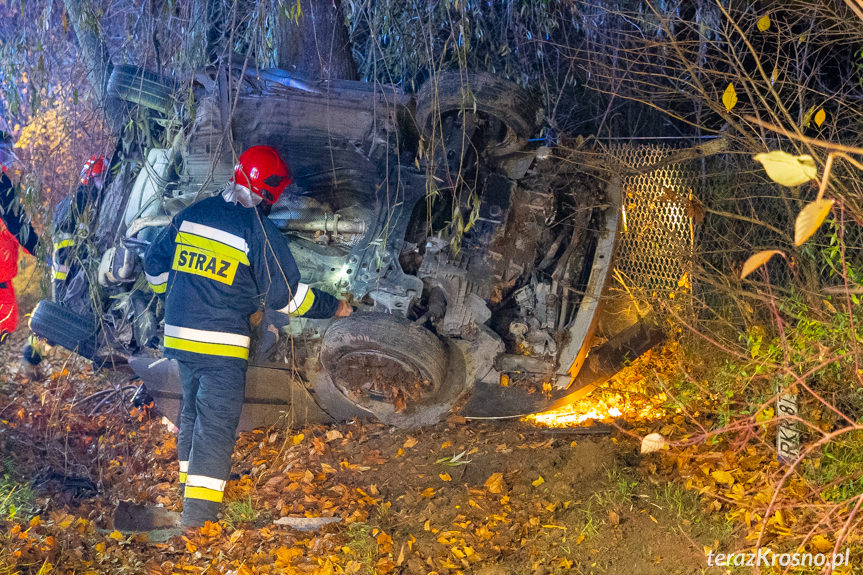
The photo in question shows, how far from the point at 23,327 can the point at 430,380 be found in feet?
22.8

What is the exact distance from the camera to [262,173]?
506 cm

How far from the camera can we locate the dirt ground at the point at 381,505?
408 centimetres

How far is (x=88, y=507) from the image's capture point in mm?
5195

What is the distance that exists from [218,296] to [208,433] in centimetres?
87

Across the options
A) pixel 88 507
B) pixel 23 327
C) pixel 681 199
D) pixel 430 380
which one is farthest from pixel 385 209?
pixel 23 327

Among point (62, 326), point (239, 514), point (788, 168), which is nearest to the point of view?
point (788, 168)

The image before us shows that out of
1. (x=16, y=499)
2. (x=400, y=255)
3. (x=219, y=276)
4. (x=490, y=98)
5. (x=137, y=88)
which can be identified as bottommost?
(x=16, y=499)

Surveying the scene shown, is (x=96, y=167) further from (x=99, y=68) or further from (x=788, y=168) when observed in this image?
(x=788, y=168)

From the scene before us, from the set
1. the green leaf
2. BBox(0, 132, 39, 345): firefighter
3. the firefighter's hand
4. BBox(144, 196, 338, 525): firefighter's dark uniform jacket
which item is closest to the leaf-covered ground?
BBox(144, 196, 338, 525): firefighter's dark uniform jacket

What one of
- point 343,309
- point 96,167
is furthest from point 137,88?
point 343,309

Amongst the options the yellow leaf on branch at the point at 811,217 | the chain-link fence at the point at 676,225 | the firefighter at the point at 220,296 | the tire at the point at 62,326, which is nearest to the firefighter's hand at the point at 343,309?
the firefighter at the point at 220,296

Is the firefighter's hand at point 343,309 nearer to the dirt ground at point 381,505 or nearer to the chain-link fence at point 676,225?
the dirt ground at point 381,505

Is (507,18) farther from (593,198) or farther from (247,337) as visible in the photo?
(247,337)

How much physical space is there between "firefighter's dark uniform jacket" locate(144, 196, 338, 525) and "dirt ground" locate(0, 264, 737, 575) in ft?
1.81
